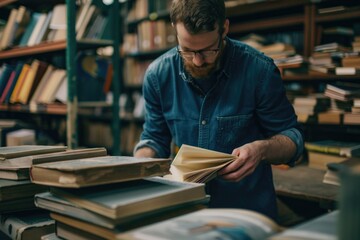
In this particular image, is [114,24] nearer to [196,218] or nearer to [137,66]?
[137,66]

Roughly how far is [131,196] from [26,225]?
338 millimetres

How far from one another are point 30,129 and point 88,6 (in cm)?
114

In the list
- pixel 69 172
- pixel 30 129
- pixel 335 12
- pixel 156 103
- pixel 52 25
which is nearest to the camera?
pixel 69 172

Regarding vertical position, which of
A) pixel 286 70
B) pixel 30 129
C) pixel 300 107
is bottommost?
pixel 30 129

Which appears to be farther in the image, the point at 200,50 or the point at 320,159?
the point at 320,159

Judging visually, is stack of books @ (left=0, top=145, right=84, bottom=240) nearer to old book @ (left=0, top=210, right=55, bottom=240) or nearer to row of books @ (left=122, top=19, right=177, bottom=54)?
old book @ (left=0, top=210, right=55, bottom=240)

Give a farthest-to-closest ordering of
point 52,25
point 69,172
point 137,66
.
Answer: point 137,66, point 52,25, point 69,172

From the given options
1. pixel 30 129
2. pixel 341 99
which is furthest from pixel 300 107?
pixel 30 129

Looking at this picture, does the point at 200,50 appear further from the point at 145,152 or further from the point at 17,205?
the point at 17,205

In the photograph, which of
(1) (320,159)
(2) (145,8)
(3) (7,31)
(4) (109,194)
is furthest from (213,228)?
(2) (145,8)

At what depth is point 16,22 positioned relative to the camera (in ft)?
10.7

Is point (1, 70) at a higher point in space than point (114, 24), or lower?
lower

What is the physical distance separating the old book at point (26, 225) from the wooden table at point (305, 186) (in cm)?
132

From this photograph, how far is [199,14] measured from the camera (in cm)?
124
